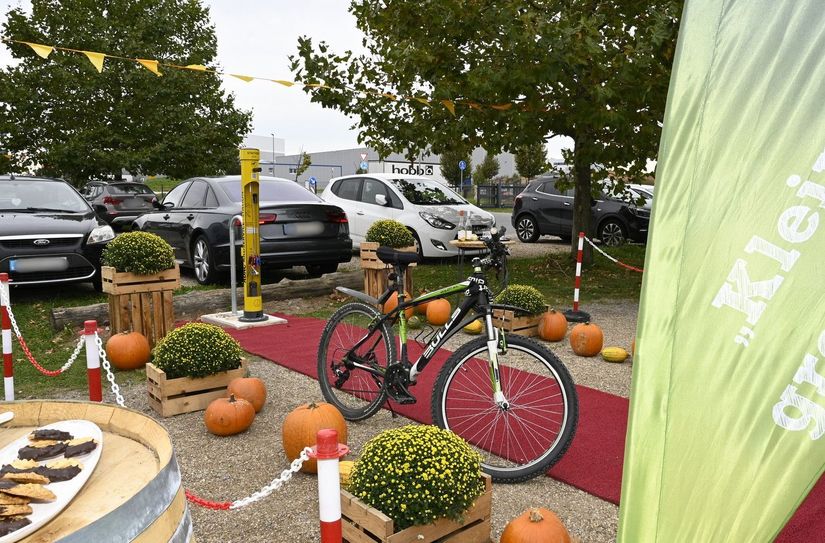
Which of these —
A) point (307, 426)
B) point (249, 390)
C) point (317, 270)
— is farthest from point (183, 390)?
point (317, 270)

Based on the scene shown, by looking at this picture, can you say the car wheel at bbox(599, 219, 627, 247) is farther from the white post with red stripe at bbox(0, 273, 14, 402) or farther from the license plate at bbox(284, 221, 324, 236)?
the white post with red stripe at bbox(0, 273, 14, 402)

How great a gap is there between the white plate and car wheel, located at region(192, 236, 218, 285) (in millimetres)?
7664

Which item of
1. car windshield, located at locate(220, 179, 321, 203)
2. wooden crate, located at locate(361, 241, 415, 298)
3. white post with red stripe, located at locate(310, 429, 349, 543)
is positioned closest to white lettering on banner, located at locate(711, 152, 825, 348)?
white post with red stripe, located at locate(310, 429, 349, 543)

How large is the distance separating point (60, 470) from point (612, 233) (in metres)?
15.2

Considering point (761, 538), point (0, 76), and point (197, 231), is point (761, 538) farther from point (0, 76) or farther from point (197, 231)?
point (0, 76)

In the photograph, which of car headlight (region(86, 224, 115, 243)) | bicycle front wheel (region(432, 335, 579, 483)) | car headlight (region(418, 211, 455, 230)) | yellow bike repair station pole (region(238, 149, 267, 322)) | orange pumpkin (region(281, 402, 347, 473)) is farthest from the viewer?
car headlight (region(418, 211, 455, 230))

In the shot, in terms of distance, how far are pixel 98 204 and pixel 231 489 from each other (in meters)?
15.5

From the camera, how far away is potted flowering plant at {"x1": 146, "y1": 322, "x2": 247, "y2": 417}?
4734 mm

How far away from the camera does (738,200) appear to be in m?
1.67

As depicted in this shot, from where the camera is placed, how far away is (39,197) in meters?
8.92

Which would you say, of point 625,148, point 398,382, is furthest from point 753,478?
point 625,148

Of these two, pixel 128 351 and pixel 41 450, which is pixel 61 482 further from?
pixel 128 351

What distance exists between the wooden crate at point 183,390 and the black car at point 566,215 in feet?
35.4

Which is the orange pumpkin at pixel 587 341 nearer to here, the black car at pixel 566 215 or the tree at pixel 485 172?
the black car at pixel 566 215
